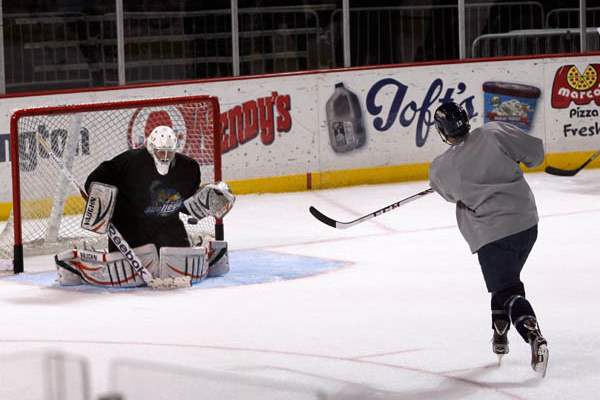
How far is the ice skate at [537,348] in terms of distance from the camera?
550 centimetres

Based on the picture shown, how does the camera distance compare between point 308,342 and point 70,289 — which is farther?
point 70,289

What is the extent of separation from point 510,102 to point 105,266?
5.09 metres

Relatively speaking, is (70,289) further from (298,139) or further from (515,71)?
(515,71)

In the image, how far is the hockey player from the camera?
562 cm

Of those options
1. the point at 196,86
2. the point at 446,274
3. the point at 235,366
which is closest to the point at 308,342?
the point at 235,366

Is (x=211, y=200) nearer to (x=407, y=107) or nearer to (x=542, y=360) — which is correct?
(x=542, y=360)

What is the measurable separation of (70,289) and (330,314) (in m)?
1.60

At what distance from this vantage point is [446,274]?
8.07 metres

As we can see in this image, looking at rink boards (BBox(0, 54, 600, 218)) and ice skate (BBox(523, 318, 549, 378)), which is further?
rink boards (BBox(0, 54, 600, 218))

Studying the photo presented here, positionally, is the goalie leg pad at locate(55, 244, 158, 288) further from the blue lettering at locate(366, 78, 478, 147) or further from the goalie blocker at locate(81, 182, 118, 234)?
the blue lettering at locate(366, 78, 478, 147)

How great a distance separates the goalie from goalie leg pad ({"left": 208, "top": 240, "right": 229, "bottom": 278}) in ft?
0.35

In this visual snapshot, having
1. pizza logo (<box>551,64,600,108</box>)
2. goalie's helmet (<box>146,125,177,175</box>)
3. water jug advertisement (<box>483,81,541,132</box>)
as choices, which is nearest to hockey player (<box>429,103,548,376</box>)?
goalie's helmet (<box>146,125,177,175</box>)

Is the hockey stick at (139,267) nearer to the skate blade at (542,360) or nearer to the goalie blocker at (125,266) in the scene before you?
the goalie blocker at (125,266)

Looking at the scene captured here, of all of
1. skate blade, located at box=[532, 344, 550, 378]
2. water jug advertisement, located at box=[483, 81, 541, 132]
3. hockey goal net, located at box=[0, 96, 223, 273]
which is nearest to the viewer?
skate blade, located at box=[532, 344, 550, 378]
